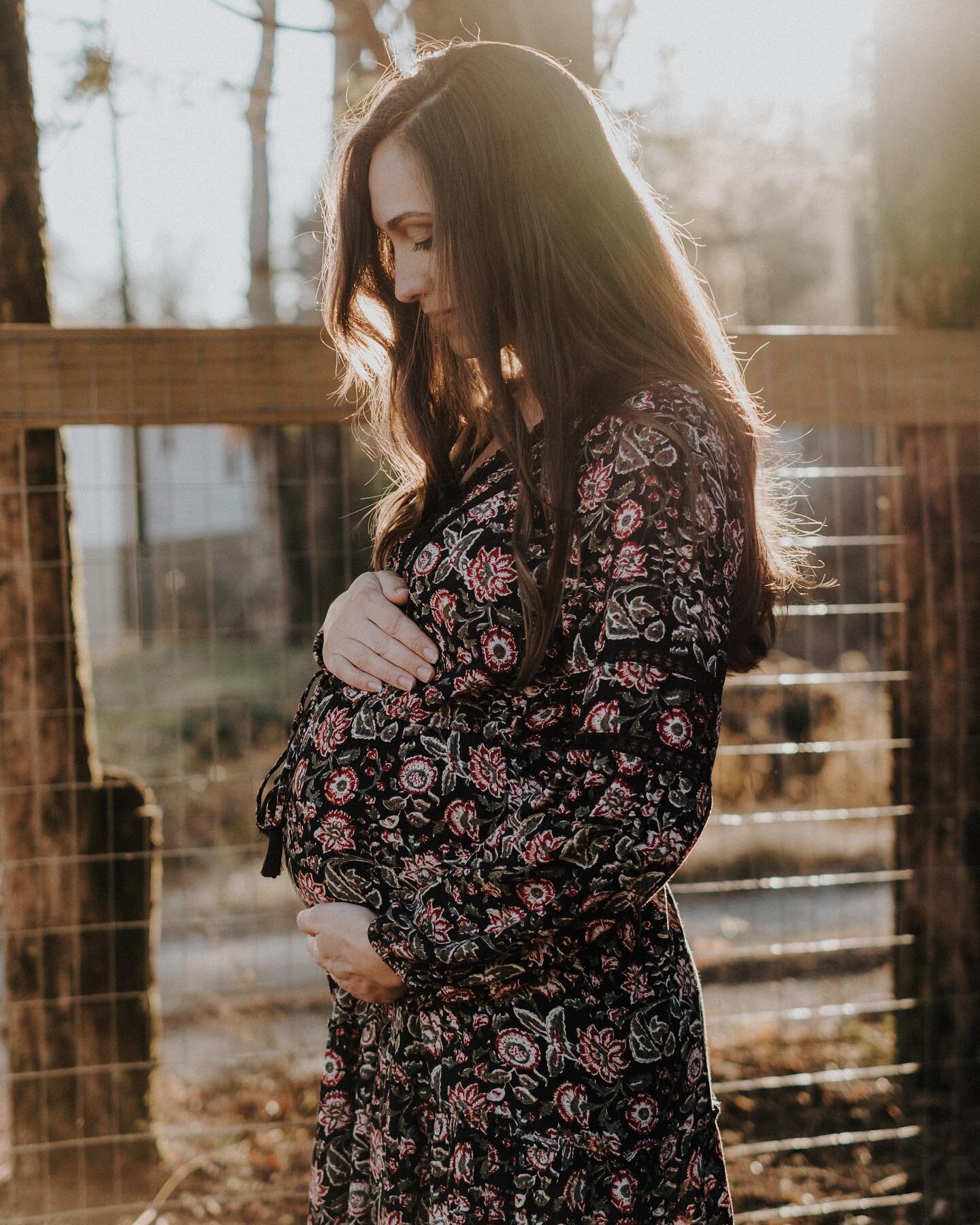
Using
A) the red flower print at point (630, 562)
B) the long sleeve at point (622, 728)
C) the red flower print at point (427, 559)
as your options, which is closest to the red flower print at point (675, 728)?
the long sleeve at point (622, 728)

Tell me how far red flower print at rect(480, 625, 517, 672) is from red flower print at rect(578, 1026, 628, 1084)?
1.37ft

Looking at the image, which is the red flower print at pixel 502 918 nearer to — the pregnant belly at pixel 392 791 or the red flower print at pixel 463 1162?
the pregnant belly at pixel 392 791

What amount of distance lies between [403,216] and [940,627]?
85.9 inches

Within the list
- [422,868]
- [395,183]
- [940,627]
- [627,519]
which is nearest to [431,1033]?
[422,868]

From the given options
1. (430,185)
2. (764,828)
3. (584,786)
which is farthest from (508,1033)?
(764,828)

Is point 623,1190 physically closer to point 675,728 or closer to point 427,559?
point 675,728

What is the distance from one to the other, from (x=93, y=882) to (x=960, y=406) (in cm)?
237

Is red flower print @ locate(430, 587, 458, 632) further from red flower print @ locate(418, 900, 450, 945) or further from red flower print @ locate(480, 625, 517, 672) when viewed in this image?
red flower print @ locate(418, 900, 450, 945)

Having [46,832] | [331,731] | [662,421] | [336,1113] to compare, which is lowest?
[336,1113]

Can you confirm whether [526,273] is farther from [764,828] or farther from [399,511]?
[764,828]

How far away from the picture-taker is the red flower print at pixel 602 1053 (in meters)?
1.29

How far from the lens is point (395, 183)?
4.50 ft

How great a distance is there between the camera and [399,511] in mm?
1722

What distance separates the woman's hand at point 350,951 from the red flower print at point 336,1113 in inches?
11.6
